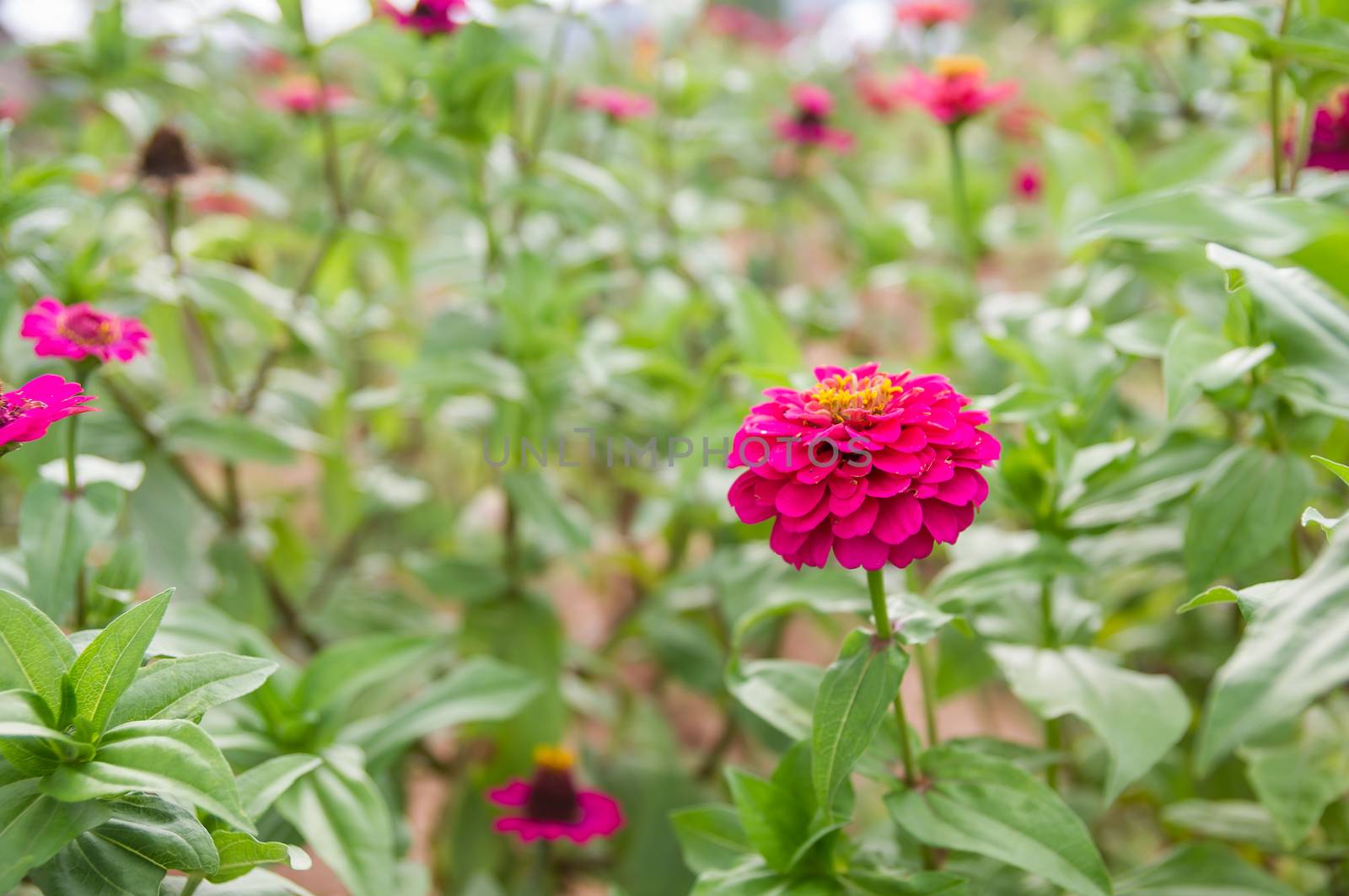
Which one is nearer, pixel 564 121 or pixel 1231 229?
pixel 1231 229

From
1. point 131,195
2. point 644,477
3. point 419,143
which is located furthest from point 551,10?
point 644,477

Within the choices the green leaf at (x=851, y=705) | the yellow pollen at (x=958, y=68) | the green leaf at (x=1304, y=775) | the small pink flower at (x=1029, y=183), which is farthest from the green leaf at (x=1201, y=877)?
the small pink flower at (x=1029, y=183)

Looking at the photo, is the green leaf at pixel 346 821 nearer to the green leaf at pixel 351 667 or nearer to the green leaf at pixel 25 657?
the green leaf at pixel 351 667

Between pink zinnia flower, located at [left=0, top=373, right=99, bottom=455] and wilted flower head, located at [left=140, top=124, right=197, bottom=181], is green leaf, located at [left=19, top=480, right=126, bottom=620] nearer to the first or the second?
pink zinnia flower, located at [left=0, top=373, right=99, bottom=455]

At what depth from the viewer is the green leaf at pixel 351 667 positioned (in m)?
0.71

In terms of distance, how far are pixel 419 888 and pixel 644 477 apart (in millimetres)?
664

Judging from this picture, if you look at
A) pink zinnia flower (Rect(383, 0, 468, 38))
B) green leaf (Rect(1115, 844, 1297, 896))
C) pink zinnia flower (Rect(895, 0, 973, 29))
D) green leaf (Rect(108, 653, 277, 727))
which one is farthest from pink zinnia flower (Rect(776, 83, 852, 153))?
green leaf (Rect(108, 653, 277, 727))

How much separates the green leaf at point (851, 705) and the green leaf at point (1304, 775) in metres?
0.37

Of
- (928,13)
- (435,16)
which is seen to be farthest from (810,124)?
(435,16)

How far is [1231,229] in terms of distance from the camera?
1.66 feet

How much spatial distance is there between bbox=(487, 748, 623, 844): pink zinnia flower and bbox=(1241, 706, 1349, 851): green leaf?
1.62ft

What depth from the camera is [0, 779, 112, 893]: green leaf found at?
0.43 metres

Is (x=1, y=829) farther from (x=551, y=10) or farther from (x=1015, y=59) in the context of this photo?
(x=1015, y=59)

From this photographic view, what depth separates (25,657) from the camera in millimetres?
469
